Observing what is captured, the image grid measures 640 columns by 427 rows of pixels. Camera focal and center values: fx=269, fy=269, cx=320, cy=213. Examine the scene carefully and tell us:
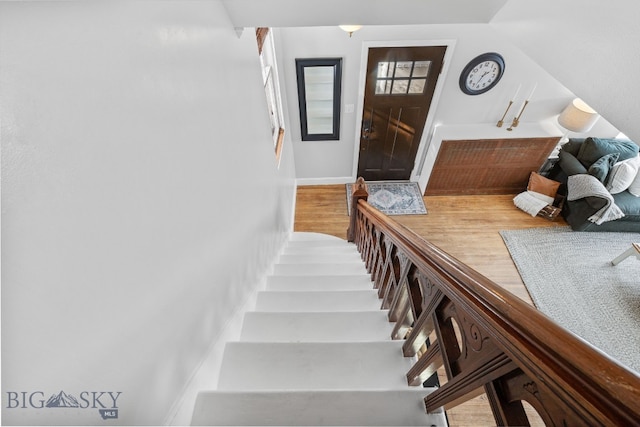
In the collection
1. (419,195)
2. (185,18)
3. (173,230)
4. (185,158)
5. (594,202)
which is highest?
(185,18)

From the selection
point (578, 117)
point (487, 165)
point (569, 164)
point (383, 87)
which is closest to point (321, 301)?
point (383, 87)

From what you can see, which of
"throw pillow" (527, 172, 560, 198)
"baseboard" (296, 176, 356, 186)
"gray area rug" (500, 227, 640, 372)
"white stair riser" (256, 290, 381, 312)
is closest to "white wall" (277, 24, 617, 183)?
"baseboard" (296, 176, 356, 186)

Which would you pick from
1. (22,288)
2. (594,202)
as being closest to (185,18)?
(22,288)

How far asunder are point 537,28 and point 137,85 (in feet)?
4.06

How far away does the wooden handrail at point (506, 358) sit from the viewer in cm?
34

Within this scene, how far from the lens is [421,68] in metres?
2.90

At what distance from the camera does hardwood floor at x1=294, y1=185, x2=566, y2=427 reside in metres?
3.04

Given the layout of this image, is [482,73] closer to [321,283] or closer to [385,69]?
[385,69]

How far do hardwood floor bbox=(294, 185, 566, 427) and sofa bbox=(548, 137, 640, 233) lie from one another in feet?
1.12

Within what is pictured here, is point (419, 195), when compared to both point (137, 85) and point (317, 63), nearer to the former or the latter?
point (317, 63)

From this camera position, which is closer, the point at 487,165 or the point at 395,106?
the point at 395,106

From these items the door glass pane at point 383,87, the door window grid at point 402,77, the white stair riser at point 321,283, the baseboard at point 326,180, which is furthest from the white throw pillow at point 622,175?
the white stair riser at point 321,283

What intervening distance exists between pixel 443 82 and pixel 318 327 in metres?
2.94

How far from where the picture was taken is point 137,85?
65 cm
